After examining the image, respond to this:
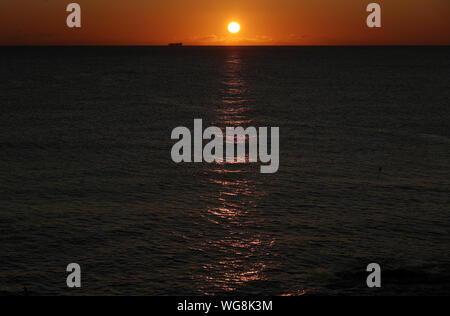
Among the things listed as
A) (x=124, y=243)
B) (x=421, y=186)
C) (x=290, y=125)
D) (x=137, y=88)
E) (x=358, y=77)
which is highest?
(x=358, y=77)

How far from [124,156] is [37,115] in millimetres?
40125

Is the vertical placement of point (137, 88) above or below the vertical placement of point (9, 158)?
above

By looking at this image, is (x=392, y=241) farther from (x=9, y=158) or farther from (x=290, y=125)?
(x=290, y=125)

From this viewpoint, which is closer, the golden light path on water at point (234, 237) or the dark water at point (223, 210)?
the golden light path on water at point (234, 237)

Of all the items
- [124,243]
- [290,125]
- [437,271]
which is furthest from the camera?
[290,125]

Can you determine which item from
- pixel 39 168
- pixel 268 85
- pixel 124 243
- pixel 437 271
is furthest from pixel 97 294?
pixel 268 85

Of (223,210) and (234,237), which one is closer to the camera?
(234,237)

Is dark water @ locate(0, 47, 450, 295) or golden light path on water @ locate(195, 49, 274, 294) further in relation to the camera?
dark water @ locate(0, 47, 450, 295)

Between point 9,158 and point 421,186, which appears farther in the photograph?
point 9,158

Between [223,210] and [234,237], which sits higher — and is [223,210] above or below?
above

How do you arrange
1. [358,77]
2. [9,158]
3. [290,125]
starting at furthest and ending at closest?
[358,77], [290,125], [9,158]

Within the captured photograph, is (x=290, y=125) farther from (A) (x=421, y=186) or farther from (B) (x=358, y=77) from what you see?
(B) (x=358, y=77)
